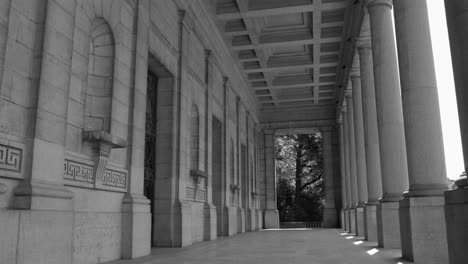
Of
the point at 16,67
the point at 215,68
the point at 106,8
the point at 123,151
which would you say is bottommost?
the point at 123,151

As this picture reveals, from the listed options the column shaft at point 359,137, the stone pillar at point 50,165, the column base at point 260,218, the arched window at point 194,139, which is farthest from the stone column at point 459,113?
the column base at point 260,218

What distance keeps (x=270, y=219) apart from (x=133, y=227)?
33110 mm

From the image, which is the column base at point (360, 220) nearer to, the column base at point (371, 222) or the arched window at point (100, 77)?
the column base at point (371, 222)

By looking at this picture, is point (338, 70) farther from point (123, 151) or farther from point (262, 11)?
point (123, 151)

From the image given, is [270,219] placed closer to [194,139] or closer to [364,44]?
[194,139]

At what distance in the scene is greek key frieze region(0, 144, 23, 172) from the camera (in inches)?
354

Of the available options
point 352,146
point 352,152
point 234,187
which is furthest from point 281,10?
point 352,152

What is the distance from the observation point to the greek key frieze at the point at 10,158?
29.5 feet

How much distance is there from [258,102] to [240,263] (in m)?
33.6

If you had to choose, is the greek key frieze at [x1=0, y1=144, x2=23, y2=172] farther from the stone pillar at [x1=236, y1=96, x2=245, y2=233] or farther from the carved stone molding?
the stone pillar at [x1=236, y1=96, x2=245, y2=233]

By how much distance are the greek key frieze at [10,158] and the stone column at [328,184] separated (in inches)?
1536

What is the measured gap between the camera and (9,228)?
29.2 ft

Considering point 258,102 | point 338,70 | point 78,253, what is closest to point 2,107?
point 78,253

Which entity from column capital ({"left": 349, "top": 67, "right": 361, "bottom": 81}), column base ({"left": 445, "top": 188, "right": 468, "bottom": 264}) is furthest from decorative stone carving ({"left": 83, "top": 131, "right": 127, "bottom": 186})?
column capital ({"left": 349, "top": 67, "right": 361, "bottom": 81})
